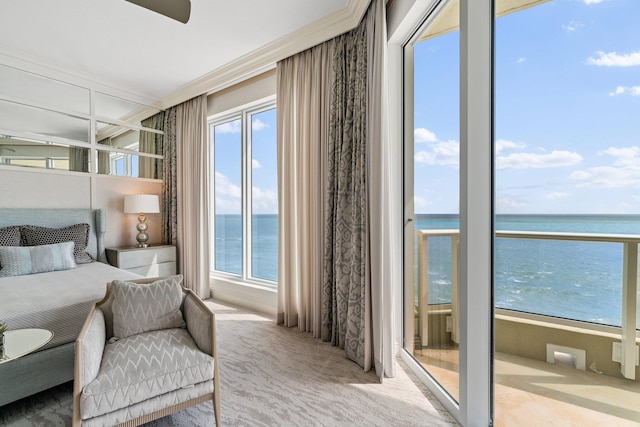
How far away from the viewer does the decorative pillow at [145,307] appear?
1.72 m

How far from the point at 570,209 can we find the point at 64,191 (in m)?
4.59

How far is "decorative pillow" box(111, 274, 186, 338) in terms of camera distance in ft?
5.63

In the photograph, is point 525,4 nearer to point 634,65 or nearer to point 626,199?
point 634,65

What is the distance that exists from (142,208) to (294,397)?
314 centimetres

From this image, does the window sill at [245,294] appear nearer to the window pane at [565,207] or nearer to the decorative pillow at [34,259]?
the decorative pillow at [34,259]

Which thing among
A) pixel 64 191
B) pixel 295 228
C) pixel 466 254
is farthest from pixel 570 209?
pixel 64 191

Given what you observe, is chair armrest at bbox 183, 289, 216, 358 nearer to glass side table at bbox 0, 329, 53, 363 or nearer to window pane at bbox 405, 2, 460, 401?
glass side table at bbox 0, 329, 53, 363

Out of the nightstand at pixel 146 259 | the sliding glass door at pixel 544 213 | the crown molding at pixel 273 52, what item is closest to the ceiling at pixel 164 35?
the crown molding at pixel 273 52

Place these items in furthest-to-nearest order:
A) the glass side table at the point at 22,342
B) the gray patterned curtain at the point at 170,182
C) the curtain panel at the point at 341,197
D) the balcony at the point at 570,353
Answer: the gray patterned curtain at the point at 170,182 < the curtain panel at the point at 341,197 < the glass side table at the point at 22,342 < the balcony at the point at 570,353

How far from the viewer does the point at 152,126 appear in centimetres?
441

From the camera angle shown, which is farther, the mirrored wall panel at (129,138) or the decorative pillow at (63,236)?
the mirrored wall panel at (129,138)

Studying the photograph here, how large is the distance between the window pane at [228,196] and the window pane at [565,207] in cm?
315

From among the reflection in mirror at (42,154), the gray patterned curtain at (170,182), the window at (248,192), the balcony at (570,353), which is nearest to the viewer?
the balcony at (570,353)

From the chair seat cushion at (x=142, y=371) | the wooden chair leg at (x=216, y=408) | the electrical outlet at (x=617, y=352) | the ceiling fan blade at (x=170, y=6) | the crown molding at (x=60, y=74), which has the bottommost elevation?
the wooden chair leg at (x=216, y=408)
